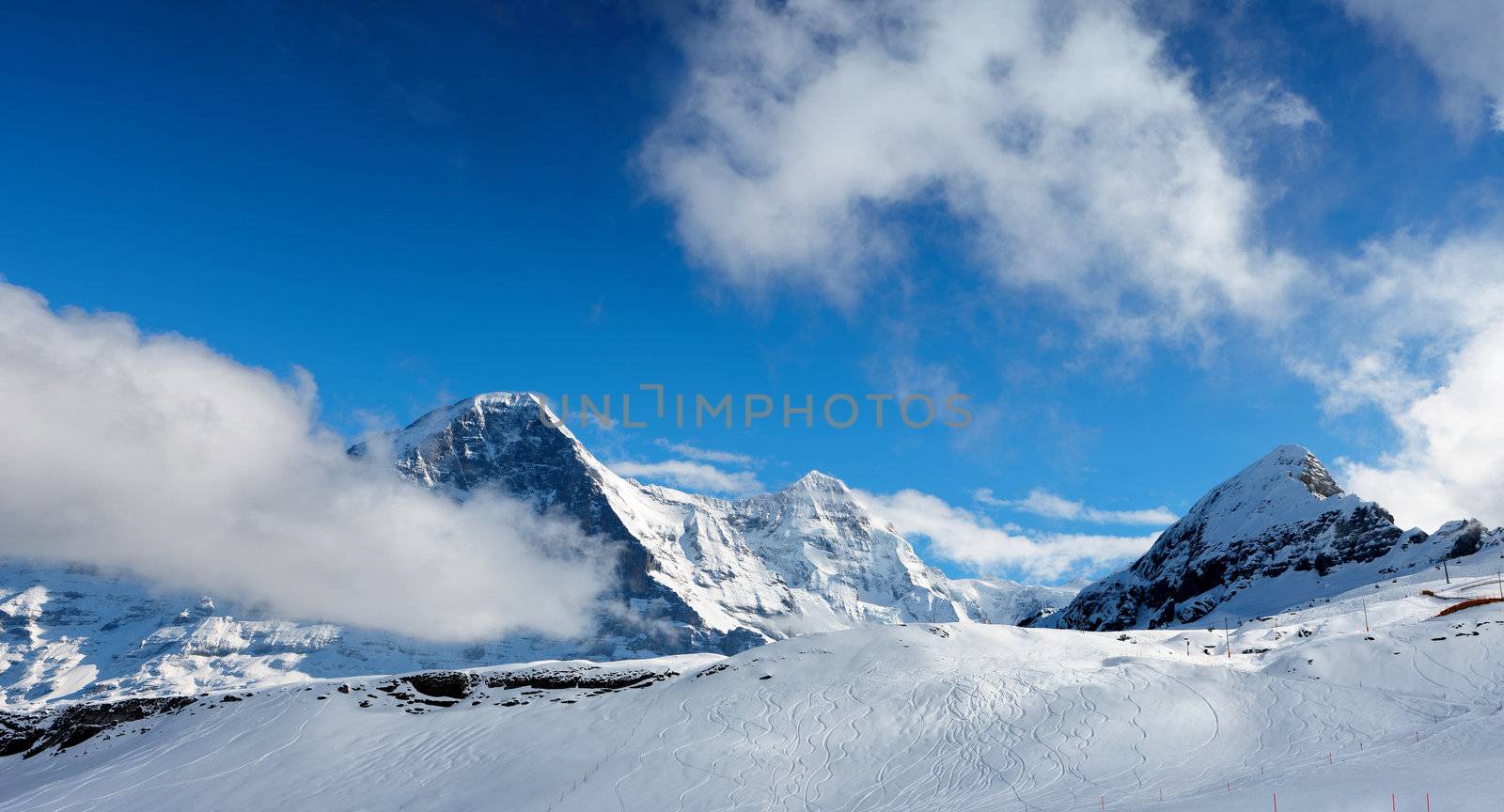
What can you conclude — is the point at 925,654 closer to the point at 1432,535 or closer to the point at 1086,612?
the point at 1432,535

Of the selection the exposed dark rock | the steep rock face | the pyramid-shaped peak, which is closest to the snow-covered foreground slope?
the exposed dark rock

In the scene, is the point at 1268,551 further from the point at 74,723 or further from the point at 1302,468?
the point at 74,723

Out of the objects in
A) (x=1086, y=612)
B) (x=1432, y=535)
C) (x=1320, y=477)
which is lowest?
(x=1086, y=612)

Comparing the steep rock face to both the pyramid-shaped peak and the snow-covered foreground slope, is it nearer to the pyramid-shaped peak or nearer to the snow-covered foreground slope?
the pyramid-shaped peak

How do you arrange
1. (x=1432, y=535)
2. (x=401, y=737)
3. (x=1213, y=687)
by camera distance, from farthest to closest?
1. (x=1432, y=535)
2. (x=401, y=737)
3. (x=1213, y=687)

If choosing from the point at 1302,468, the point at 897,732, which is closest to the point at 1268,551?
the point at 1302,468

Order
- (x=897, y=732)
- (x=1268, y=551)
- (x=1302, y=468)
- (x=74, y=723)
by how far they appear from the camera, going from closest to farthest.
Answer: (x=897, y=732)
(x=74, y=723)
(x=1268, y=551)
(x=1302, y=468)

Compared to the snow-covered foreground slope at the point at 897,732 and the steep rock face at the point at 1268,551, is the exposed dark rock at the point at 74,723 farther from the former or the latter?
the steep rock face at the point at 1268,551

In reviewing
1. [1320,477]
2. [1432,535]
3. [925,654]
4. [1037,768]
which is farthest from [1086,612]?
[1037,768]
